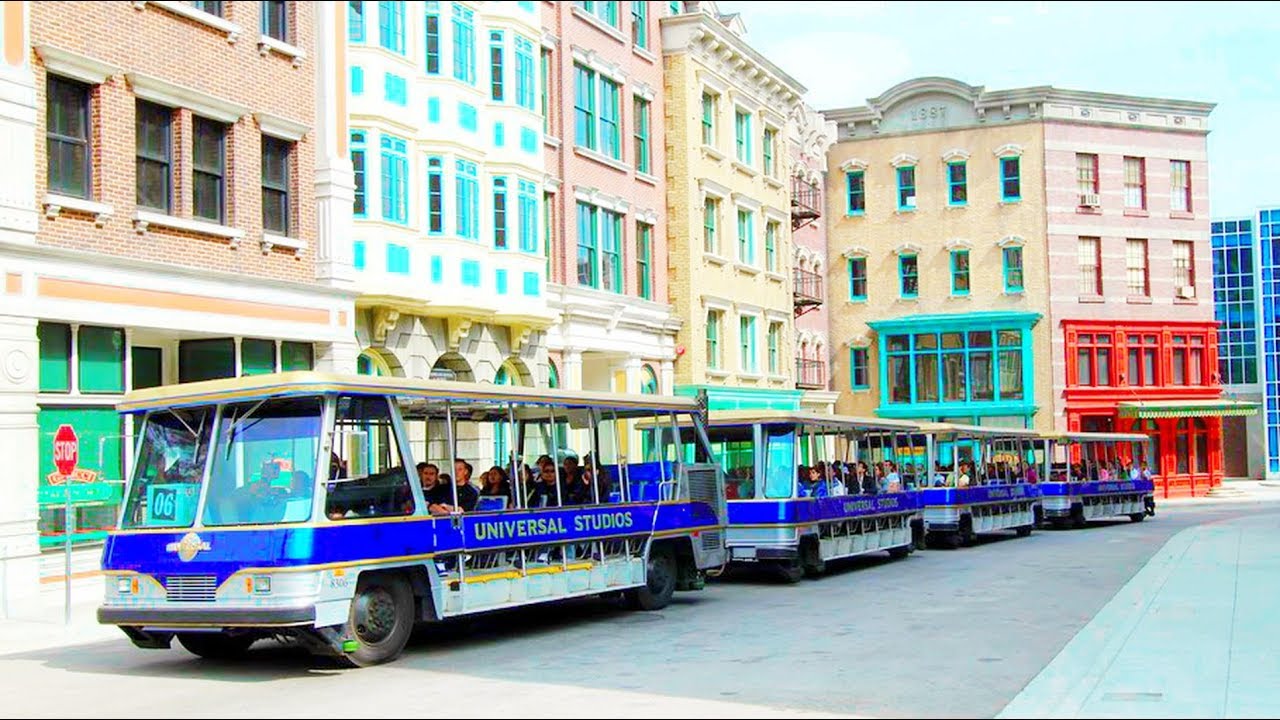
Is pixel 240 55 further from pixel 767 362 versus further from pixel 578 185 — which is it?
pixel 767 362

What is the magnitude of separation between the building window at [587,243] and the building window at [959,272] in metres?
26.3

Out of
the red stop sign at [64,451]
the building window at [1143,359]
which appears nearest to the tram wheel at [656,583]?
the red stop sign at [64,451]

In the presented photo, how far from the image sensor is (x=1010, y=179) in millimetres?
57438

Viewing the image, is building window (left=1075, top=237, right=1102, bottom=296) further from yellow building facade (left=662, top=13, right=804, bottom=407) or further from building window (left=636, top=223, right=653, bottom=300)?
building window (left=636, top=223, right=653, bottom=300)

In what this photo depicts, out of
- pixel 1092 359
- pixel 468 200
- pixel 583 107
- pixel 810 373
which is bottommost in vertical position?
pixel 810 373

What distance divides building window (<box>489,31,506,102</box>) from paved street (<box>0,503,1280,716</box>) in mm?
13686

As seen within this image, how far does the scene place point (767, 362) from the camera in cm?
4678

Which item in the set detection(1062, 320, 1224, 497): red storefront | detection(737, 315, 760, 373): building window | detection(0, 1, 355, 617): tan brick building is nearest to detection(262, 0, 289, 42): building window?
detection(0, 1, 355, 617): tan brick building

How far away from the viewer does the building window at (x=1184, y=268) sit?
58781mm

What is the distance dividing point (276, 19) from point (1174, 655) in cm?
1770

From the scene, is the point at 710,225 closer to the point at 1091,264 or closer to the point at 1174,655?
the point at 1091,264

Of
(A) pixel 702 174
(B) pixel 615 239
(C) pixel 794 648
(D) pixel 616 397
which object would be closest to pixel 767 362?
(A) pixel 702 174

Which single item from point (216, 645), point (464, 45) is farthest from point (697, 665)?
point (464, 45)

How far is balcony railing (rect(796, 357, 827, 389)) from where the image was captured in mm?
54016
